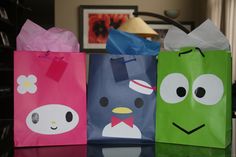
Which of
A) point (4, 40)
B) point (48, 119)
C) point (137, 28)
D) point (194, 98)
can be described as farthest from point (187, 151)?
point (4, 40)

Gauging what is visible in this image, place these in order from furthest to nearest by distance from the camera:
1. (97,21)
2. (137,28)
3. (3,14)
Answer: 1. (97,21)
2. (3,14)
3. (137,28)

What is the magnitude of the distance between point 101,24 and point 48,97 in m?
4.13

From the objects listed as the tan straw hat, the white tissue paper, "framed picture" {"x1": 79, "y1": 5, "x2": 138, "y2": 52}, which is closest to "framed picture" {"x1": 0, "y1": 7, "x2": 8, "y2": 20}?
the tan straw hat

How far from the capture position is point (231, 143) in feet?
2.91

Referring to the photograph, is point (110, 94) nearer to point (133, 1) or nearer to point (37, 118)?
point (37, 118)

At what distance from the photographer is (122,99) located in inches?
33.9

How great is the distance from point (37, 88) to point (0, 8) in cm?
291

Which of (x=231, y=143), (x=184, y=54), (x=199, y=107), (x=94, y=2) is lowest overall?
(x=231, y=143)

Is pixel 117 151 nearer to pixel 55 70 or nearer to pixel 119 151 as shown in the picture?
pixel 119 151

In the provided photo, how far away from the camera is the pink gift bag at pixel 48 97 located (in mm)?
833

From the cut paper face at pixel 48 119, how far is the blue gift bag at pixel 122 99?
0.23 feet

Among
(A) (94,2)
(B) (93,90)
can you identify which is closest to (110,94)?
(B) (93,90)

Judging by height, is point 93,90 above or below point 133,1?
below

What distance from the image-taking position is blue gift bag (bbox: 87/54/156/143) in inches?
33.9
